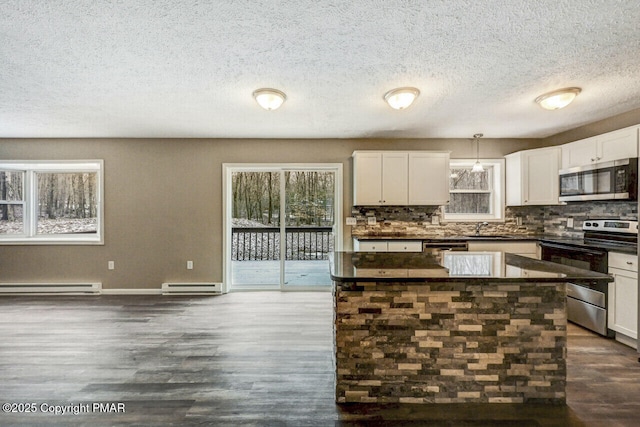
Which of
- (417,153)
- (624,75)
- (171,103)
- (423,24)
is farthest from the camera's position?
(417,153)

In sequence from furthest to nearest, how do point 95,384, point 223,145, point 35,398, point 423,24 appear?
1. point 223,145
2. point 95,384
3. point 35,398
4. point 423,24

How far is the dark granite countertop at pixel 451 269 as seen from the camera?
5.53 feet

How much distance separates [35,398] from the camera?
207 cm

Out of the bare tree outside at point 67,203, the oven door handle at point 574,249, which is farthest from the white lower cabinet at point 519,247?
the bare tree outside at point 67,203

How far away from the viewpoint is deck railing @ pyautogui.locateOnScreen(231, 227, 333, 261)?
5.13 meters

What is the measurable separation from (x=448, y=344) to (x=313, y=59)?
2.17 m

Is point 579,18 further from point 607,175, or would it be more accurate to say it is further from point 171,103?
point 171,103

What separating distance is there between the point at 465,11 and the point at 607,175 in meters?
2.80

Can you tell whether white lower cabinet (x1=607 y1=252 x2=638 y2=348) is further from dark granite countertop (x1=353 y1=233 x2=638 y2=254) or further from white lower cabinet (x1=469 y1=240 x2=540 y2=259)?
white lower cabinet (x1=469 y1=240 x2=540 y2=259)

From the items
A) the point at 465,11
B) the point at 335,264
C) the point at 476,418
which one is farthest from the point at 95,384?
the point at 465,11

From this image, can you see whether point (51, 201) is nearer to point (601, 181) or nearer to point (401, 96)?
point (401, 96)

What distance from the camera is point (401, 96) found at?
113 inches

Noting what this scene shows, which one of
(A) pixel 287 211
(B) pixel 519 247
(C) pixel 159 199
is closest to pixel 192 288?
(C) pixel 159 199

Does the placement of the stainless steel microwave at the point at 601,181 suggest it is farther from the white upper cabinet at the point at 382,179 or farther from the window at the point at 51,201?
the window at the point at 51,201
